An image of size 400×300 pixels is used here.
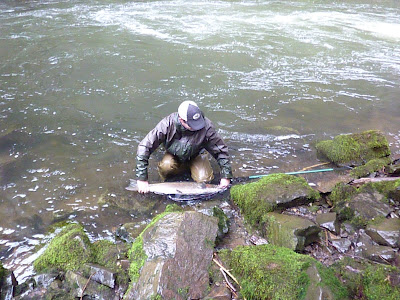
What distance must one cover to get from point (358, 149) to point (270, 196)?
7.73ft

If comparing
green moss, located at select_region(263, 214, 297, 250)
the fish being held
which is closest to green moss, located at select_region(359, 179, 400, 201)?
green moss, located at select_region(263, 214, 297, 250)

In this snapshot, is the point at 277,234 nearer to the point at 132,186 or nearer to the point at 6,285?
the point at 132,186

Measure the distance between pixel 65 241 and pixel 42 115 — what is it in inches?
174

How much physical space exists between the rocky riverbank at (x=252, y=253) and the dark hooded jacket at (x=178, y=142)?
29.3 inches

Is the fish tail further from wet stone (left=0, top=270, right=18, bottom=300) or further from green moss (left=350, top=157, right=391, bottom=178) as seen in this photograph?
green moss (left=350, top=157, right=391, bottom=178)

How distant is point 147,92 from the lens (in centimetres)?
816

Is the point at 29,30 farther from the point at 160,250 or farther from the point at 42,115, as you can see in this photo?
the point at 160,250

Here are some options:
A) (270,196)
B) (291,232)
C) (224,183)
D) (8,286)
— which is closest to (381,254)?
(291,232)

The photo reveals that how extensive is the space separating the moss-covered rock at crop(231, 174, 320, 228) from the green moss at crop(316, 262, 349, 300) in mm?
1183

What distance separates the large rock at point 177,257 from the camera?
2736mm

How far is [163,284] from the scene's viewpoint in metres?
2.72

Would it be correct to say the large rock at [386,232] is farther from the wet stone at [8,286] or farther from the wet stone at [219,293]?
the wet stone at [8,286]

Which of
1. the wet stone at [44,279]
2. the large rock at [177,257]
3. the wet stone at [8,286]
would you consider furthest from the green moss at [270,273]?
the wet stone at [8,286]

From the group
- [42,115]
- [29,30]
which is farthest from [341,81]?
[29,30]
